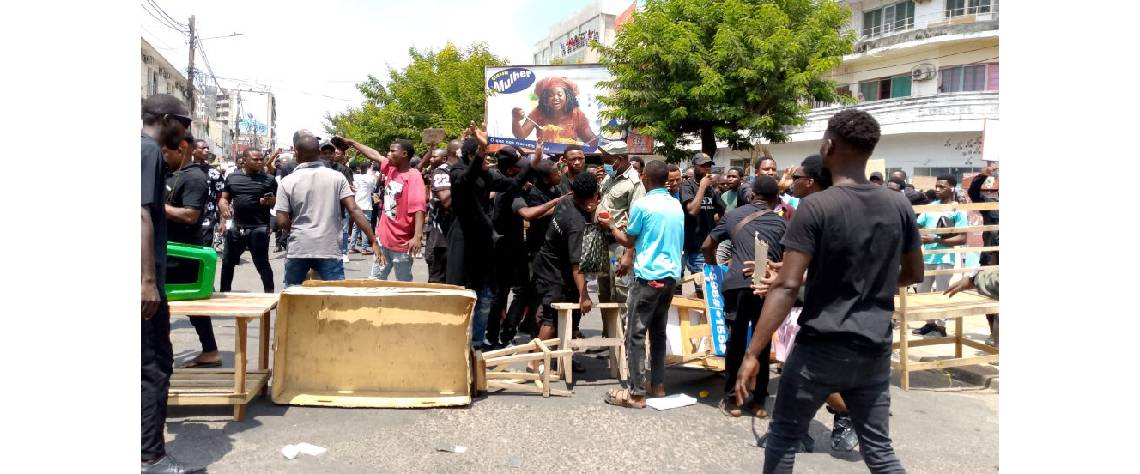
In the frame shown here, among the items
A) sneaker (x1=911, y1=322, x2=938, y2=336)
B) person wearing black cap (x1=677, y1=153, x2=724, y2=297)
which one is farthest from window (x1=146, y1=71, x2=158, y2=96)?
sneaker (x1=911, y1=322, x2=938, y2=336)

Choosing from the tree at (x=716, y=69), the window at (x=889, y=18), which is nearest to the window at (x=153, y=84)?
the tree at (x=716, y=69)

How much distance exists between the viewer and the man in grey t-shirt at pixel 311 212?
5.91 metres

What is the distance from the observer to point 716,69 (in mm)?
20469

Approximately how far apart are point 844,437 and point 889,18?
3102 cm

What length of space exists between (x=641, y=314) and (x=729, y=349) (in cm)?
71

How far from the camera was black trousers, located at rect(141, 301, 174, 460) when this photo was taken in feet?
12.1

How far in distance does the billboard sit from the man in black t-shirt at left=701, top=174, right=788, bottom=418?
20017 mm

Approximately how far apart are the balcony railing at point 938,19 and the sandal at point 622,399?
26808 mm

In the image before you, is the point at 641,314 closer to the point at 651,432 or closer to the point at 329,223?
the point at 651,432

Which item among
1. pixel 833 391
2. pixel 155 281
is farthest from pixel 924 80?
pixel 155 281

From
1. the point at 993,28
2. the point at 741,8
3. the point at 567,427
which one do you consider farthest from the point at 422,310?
the point at 993,28

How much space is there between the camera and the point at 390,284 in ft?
17.8

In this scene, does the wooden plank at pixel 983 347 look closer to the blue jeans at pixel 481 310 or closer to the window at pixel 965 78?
the blue jeans at pixel 481 310

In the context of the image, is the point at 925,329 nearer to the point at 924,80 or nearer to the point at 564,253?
the point at 564,253
